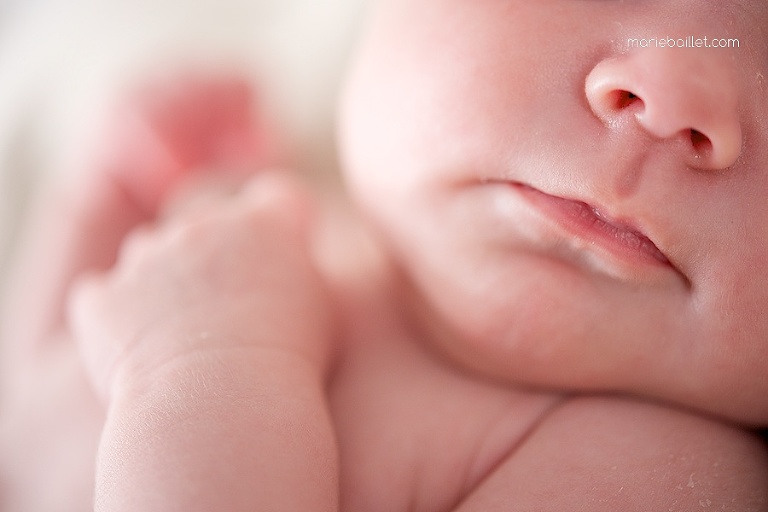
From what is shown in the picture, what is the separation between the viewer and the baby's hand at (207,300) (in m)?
0.69

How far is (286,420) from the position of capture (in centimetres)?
63

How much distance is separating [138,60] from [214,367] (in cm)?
92

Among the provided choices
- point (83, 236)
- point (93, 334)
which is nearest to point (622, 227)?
point (93, 334)

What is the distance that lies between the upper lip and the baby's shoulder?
15 centimetres

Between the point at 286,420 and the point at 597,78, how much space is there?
0.37 metres

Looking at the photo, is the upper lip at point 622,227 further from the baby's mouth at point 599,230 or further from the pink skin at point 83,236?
the pink skin at point 83,236

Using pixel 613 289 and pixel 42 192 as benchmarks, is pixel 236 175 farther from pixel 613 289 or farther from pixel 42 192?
pixel 613 289

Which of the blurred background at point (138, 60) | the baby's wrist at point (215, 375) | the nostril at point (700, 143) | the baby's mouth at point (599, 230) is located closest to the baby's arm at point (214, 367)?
the baby's wrist at point (215, 375)

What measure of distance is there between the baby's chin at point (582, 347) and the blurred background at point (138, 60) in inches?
28.5

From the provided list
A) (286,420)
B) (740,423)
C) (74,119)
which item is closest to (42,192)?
(74,119)

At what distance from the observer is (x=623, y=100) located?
1.97 ft

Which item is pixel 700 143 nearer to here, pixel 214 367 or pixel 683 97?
pixel 683 97
